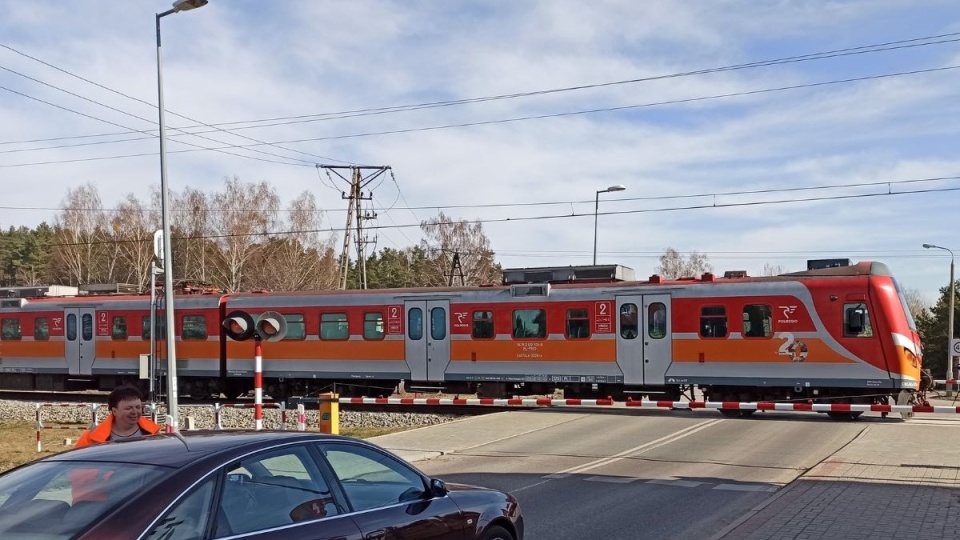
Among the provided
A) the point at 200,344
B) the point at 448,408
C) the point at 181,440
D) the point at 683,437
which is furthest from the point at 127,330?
the point at 181,440

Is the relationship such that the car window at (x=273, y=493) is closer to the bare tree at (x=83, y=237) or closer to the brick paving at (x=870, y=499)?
the brick paving at (x=870, y=499)

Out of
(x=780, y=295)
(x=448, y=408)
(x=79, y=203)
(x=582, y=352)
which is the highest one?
(x=79, y=203)

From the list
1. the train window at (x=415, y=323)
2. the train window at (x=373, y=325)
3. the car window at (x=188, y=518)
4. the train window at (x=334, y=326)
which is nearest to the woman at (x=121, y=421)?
the car window at (x=188, y=518)

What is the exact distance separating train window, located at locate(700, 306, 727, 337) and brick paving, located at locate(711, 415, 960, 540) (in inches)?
252

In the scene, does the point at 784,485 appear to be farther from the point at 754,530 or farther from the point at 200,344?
the point at 200,344

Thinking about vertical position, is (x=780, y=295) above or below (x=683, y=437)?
above

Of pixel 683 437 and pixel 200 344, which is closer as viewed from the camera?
pixel 683 437

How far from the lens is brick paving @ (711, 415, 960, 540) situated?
28.0 ft

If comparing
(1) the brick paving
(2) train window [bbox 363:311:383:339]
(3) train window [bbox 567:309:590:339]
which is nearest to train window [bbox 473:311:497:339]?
(3) train window [bbox 567:309:590:339]

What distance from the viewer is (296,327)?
2672 centimetres

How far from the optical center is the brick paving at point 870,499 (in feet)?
28.0

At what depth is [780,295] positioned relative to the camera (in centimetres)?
2103

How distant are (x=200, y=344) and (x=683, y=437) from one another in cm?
1682

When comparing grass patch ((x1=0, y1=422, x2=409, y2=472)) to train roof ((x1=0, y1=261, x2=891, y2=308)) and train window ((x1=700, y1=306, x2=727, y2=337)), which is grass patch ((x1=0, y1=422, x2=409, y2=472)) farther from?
train window ((x1=700, y1=306, x2=727, y2=337))
